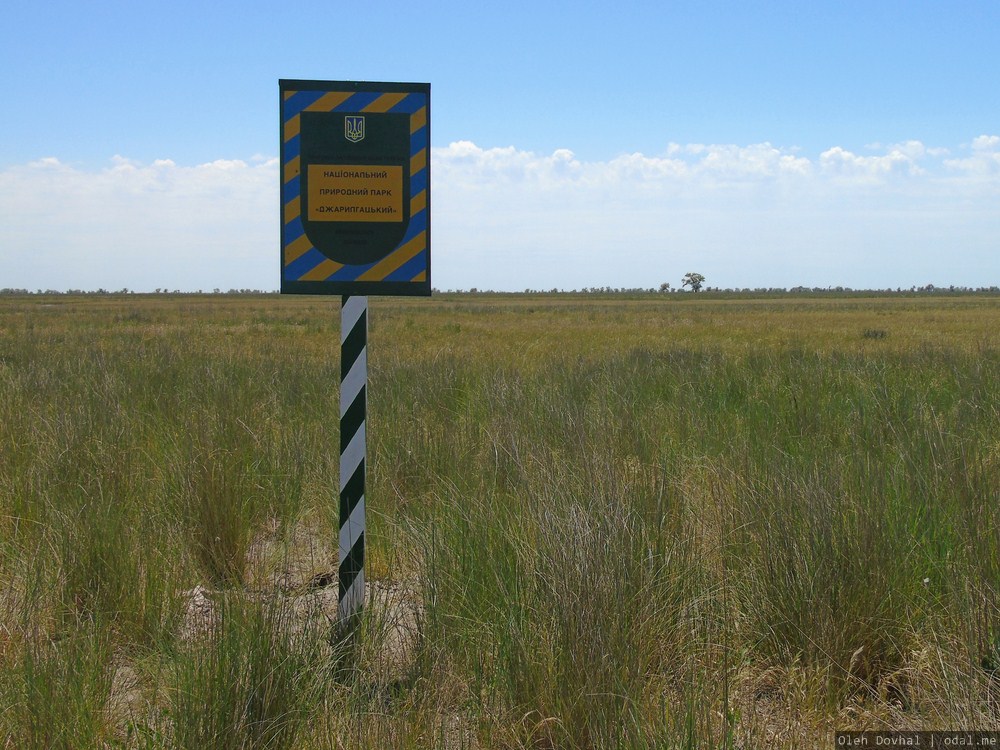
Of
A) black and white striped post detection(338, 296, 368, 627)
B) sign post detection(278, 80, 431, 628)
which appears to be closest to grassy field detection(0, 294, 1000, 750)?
black and white striped post detection(338, 296, 368, 627)

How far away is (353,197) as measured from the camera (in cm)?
357

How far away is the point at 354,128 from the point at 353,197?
0.30 meters

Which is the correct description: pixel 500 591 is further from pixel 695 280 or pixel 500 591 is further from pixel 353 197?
pixel 695 280

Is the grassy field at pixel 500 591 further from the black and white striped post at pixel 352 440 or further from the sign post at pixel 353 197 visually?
the sign post at pixel 353 197

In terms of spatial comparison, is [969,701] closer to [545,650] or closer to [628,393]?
[545,650]

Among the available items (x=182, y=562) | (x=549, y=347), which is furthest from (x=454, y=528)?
(x=549, y=347)

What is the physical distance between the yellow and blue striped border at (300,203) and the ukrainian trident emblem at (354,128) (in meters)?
0.04

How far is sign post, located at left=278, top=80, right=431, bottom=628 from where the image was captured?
3525mm

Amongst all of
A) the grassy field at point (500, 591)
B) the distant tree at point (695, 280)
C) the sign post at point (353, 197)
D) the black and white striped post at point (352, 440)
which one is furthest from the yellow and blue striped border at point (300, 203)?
the distant tree at point (695, 280)

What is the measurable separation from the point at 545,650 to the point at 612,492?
44.0 inches

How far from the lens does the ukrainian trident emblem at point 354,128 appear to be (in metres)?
3.54

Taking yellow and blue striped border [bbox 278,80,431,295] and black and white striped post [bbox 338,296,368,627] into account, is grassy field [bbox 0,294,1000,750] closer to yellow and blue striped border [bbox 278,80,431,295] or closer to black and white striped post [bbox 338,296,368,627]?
black and white striped post [bbox 338,296,368,627]

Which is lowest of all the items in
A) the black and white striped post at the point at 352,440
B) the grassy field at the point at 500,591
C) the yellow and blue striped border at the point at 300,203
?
the grassy field at the point at 500,591

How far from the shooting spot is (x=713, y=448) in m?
6.29
